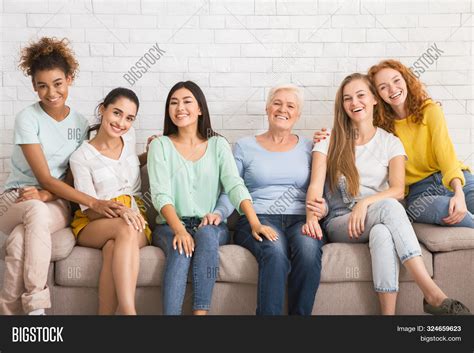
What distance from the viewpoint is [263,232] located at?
8.57 ft

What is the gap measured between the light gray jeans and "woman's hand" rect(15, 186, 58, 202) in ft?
4.51

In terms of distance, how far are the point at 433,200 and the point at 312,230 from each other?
584mm

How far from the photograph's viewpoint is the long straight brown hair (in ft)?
9.47

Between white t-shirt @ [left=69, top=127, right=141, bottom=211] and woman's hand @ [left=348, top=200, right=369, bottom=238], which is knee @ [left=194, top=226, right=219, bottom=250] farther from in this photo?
woman's hand @ [left=348, top=200, right=369, bottom=238]

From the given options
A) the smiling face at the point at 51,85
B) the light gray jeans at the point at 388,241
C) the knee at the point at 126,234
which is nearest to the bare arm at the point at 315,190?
the light gray jeans at the point at 388,241

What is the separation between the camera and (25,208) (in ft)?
8.59

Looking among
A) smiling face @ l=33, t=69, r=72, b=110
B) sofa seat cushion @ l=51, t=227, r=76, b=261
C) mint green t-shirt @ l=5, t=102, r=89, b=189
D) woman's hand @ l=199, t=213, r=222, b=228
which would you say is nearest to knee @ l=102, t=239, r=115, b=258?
sofa seat cushion @ l=51, t=227, r=76, b=261

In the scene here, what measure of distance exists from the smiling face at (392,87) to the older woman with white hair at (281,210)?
40 centimetres

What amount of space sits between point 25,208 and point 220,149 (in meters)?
0.86

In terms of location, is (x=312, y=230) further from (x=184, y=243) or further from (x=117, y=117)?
(x=117, y=117)

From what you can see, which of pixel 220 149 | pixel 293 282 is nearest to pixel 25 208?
pixel 220 149

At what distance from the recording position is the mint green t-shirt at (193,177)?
9.08 feet

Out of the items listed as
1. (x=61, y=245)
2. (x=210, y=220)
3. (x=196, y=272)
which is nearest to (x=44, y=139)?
(x=61, y=245)

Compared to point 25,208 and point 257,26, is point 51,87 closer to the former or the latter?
point 25,208
